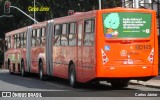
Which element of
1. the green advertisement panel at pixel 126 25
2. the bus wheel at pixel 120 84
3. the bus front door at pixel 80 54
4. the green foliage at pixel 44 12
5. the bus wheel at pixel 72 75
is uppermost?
the green foliage at pixel 44 12

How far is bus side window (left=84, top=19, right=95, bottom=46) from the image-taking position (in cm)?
1889

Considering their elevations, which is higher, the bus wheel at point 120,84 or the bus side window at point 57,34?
the bus side window at point 57,34

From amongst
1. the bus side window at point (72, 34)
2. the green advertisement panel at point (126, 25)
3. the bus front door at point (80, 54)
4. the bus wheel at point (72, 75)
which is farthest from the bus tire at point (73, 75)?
the green advertisement panel at point (126, 25)

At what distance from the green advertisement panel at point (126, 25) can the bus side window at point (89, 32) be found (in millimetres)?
599

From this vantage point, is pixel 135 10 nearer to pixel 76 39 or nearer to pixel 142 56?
pixel 142 56

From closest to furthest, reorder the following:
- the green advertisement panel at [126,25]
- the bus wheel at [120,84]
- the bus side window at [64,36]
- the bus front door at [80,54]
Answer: the green advertisement panel at [126,25] < the bus front door at [80,54] < the bus wheel at [120,84] < the bus side window at [64,36]

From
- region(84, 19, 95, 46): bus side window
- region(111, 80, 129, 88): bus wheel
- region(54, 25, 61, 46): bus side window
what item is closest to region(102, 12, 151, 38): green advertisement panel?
region(84, 19, 95, 46): bus side window

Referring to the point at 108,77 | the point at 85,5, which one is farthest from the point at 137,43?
the point at 85,5

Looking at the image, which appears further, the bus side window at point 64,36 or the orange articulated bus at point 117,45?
the bus side window at point 64,36

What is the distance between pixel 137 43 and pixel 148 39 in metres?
0.49

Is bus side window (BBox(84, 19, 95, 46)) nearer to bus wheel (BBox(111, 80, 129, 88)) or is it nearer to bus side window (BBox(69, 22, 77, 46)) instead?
bus side window (BBox(69, 22, 77, 46))

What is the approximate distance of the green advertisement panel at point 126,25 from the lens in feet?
61.0

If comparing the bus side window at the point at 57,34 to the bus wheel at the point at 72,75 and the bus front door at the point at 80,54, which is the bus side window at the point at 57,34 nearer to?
the bus wheel at the point at 72,75

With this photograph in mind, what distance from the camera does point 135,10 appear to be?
62.0 feet
